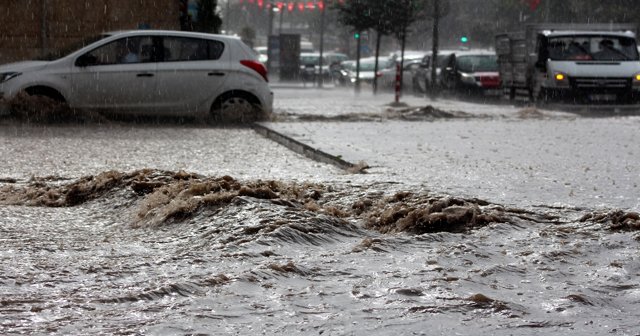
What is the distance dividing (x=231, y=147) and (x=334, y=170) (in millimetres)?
2950

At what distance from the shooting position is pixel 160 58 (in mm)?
17719

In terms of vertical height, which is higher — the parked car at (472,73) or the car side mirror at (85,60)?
the car side mirror at (85,60)

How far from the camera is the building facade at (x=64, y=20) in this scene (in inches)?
875

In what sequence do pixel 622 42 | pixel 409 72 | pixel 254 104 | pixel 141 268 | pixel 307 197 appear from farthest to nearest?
pixel 409 72 → pixel 622 42 → pixel 254 104 → pixel 307 197 → pixel 141 268

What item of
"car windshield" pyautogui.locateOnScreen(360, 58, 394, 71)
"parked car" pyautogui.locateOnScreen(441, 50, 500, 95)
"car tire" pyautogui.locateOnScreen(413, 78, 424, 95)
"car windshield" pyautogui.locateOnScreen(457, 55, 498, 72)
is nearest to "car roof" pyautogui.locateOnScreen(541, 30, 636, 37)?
"parked car" pyautogui.locateOnScreen(441, 50, 500, 95)

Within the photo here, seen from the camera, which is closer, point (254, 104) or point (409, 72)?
point (254, 104)

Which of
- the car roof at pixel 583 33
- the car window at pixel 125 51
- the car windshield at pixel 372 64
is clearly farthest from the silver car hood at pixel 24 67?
the car windshield at pixel 372 64

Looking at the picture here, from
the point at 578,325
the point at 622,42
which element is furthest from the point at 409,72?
the point at 578,325

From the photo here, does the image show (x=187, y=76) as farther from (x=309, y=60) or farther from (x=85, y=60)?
(x=309, y=60)

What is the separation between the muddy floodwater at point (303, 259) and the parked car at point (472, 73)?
78.4 feet

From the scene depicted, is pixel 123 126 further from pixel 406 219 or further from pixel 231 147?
pixel 406 219

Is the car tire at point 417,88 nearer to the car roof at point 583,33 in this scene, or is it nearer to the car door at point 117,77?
the car roof at point 583,33

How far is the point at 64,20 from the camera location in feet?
75.3

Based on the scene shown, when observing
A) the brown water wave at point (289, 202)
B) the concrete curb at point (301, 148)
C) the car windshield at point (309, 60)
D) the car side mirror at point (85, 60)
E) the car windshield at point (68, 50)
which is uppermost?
the car windshield at point (68, 50)
